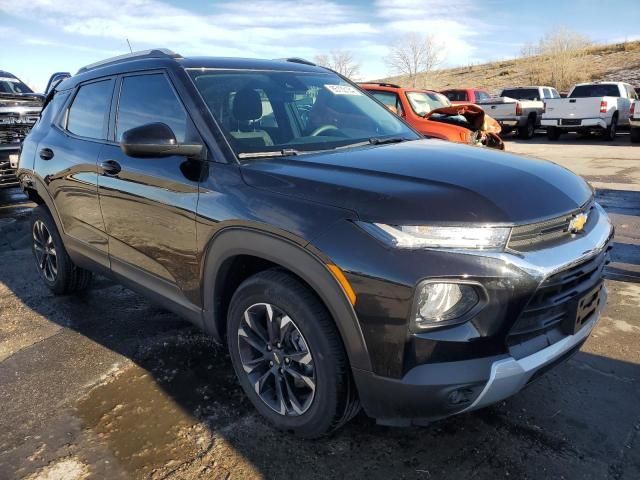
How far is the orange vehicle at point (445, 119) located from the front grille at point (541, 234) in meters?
5.80

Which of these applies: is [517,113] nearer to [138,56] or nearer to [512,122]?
[512,122]

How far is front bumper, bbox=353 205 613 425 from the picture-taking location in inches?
78.5

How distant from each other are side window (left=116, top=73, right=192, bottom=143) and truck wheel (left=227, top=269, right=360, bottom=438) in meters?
1.02

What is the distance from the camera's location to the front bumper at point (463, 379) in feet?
6.54

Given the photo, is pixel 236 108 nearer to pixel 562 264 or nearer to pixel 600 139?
pixel 562 264

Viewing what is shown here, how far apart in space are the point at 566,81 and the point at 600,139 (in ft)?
64.9

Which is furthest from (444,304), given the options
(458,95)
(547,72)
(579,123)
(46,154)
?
(547,72)

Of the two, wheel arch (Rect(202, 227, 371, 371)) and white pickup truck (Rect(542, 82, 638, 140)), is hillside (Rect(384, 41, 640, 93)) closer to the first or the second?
white pickup truck (Rect(542, 82, 638, 140))

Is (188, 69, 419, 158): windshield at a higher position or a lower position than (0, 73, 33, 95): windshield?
→ lower

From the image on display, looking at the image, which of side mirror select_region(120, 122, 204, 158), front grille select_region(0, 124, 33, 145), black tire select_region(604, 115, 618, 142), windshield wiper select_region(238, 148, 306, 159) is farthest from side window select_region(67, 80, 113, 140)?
black tire select_region(604, 115, 618, 142)

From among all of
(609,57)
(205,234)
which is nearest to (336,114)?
(205,234)

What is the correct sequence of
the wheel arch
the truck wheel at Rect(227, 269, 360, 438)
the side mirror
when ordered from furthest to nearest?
the side mirror < the truck wheel at Rect(227, 269, 360, 438) < the wheel arch

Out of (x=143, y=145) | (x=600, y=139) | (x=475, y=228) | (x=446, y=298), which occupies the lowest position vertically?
(x=600, y=139)

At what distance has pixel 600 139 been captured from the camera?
18734 mm
